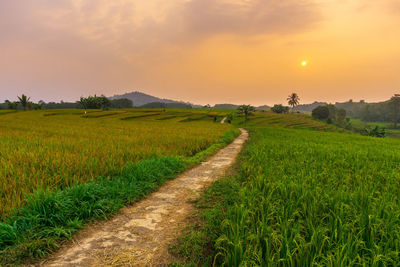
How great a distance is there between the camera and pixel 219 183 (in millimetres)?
5719

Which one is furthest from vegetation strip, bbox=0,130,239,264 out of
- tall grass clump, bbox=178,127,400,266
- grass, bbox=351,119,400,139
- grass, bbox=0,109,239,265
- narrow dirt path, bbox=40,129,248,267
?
grass, bbox=351,119,400,139

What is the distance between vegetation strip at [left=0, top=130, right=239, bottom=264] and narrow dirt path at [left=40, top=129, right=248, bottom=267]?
0.25m

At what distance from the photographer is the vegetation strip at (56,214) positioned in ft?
9.30

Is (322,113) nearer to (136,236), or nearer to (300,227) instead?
(300,227)

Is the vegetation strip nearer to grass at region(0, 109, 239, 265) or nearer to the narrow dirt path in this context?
grass at region(0, 109, 239, 265)

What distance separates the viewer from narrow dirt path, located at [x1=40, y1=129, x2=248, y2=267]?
2.69 m

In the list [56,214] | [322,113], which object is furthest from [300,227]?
[322,113]

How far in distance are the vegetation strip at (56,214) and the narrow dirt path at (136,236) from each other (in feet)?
0.82

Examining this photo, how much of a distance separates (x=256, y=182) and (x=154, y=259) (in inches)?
130

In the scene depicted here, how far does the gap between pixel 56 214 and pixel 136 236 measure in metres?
1.62

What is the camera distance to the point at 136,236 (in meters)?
3.23

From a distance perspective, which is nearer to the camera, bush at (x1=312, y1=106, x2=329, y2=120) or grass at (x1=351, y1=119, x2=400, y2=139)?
grass at (x1=351, y1=119, x2=400, y2=139)

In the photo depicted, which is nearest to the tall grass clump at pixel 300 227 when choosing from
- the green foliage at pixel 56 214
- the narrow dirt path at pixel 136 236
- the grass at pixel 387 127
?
the narrow dirt path at pixel 136 236

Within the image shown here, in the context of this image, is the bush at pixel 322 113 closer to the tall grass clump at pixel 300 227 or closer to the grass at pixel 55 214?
the tall grass clump at pixel 300 227
